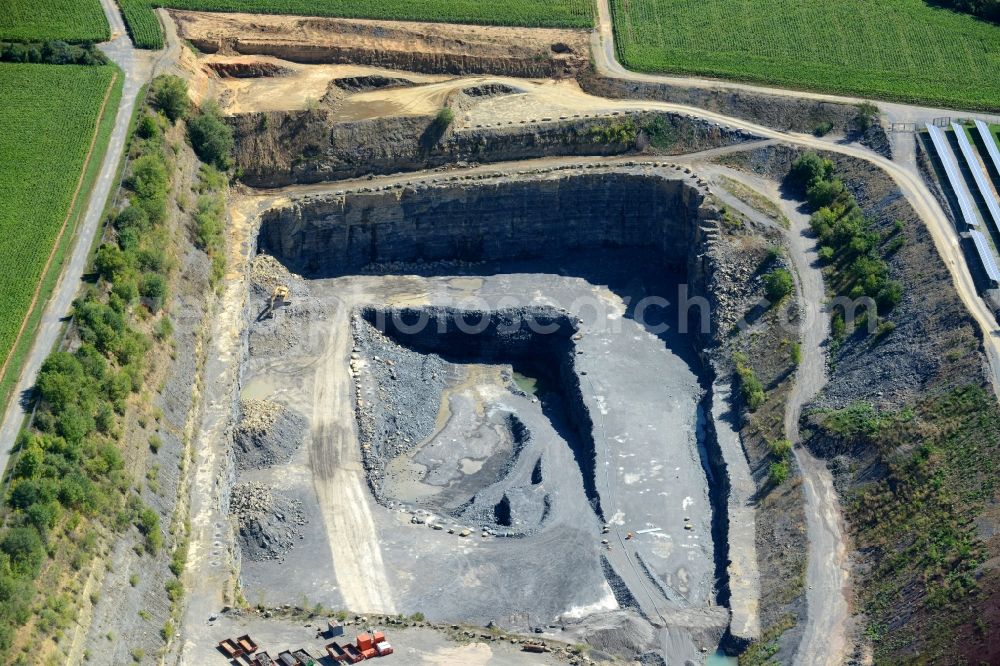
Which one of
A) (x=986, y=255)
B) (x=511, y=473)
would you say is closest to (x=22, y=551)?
(x=511, y=473)

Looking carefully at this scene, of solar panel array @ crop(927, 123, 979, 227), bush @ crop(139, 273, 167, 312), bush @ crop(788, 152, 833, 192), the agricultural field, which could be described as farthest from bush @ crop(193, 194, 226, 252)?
solar panel array @ crop(927, 123, 979, 227)

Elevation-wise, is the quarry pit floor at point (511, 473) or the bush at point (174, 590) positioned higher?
the quarry pit floor at point (511, 473)

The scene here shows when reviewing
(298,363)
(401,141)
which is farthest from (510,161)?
(298,363)

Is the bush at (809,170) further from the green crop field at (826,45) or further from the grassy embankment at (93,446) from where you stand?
the grassy embankment at (93,446)

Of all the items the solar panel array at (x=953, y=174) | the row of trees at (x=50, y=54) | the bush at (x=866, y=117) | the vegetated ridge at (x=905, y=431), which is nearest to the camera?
the vegetated ridge at (x=905, y=431)

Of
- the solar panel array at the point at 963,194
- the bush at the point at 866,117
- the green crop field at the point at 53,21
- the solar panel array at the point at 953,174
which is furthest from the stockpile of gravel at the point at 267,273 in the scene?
the solar panel array at the point at 953,174

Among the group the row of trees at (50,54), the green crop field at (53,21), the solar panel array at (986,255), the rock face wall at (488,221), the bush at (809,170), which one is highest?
the green crop field at (53,21)
